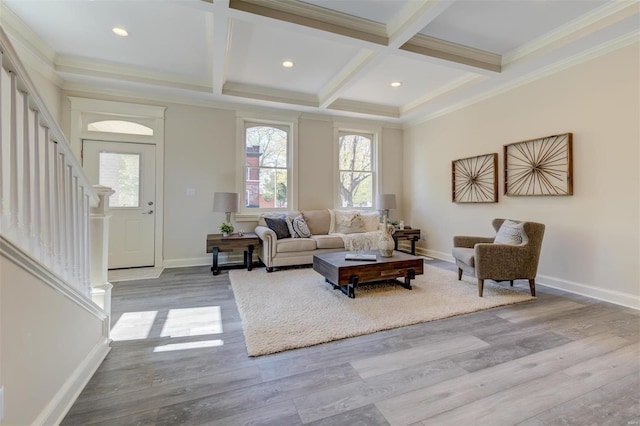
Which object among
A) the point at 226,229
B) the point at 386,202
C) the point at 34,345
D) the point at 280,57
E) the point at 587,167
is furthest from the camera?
the point at 386,202

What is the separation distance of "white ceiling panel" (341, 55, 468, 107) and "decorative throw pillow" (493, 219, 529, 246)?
2198 millimetres

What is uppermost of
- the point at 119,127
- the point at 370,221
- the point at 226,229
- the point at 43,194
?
the point at 119,127

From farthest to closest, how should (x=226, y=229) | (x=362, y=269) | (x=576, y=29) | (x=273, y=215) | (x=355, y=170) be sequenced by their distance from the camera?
(x=355, y=170) < (x=273, y=215) < (x=226, y=229) < (x=362, y=269) < (x=576, y=29)

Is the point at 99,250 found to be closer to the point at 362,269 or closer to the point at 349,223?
the point at 362,269

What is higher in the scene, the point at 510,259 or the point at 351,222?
the point at 351,222

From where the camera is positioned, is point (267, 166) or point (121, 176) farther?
point (267, 166)

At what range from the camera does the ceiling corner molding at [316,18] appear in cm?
250

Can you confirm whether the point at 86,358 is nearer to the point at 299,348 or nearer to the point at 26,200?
the point at 26,200

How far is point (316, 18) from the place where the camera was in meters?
2.70

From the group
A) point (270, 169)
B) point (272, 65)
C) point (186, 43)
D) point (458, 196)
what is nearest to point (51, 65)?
point (186, 43)

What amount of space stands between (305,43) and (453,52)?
1.73 meters

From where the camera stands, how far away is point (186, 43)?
3.17 m

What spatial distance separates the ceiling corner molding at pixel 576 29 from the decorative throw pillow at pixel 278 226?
3646mm

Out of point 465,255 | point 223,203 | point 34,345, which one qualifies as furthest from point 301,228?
point 34,345
